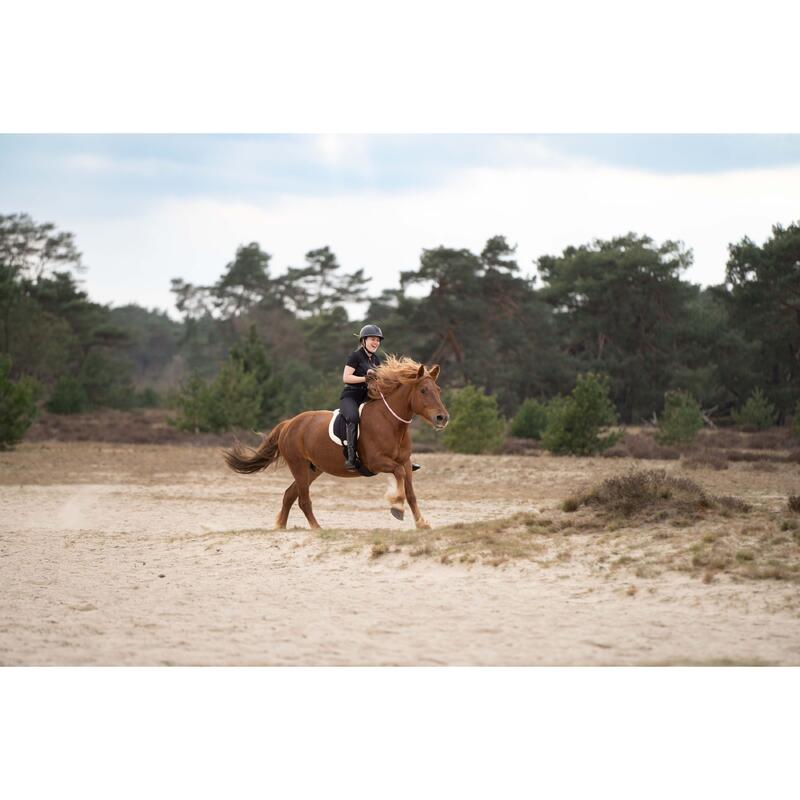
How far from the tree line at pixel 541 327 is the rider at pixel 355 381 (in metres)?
25.9

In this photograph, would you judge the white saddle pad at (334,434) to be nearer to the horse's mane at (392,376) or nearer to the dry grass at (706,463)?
the horse's mane at (392,376)

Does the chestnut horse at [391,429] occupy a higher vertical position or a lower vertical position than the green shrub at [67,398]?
higher

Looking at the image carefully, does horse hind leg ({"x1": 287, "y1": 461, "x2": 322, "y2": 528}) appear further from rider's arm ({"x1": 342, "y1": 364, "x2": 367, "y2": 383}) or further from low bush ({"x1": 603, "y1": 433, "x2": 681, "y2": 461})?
low bush ({"x1": 603, "y1": 433, "x2": 681, "y2": 461})

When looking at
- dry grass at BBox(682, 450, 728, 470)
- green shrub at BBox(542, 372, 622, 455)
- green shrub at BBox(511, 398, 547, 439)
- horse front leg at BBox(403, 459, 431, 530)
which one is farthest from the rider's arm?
green shrub at BBox(511, 398, 547, 439)

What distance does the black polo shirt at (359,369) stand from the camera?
11.8m

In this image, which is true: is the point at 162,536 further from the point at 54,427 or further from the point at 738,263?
the point at 738,263

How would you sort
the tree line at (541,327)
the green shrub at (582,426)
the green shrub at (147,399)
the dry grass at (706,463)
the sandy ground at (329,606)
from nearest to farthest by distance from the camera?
the sandy ground at (329,606)
the dry grass at (706,463)
the green shrub at (582,426)
the tree line at (541,327)
the green shrub at (147,399)

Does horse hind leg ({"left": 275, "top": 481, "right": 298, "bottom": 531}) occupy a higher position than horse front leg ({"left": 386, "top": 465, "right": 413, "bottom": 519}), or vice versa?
horse front leg ({"left": 386, "top": 465, "right": 413, "bottom": 519})

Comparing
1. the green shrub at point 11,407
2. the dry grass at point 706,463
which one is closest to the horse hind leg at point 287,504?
the dry grass at point 706,463

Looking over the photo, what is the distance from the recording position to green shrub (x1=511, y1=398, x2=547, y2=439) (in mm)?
34656

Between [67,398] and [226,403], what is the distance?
1342 centimetres

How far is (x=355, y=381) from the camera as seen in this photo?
38.3 ft

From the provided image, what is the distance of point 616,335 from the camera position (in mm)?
50375

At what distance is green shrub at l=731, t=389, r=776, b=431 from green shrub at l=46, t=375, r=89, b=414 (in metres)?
29.0
